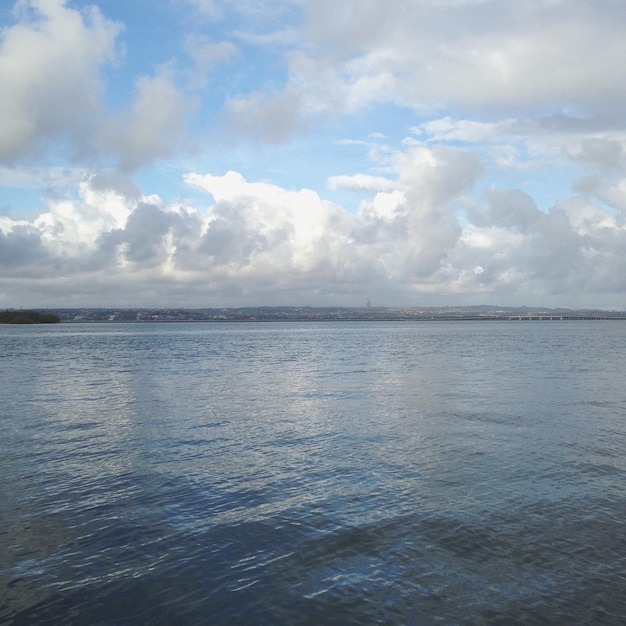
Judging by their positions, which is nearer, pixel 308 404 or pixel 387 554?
pixel 387 554

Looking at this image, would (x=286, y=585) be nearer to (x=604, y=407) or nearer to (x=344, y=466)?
(x=344, y=466)

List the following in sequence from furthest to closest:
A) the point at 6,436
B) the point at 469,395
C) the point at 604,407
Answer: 1. the point at 469,395
2. the point at 604,407
3. the point at 6,436

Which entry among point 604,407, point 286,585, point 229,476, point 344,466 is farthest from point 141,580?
point 604,407

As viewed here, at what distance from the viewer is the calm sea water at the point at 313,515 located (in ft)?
30.1

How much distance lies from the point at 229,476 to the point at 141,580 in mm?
6119

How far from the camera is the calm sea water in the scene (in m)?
9.18

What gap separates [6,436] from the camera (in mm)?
21344

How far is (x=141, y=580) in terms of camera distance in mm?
9844

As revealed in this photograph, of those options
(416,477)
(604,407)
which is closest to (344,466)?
(416,477)

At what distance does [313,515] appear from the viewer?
1280 cm

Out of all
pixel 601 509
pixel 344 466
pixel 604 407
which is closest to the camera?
pixel 601 509

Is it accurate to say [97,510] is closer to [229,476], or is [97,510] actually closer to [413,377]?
[229,476]

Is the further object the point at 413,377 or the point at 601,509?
the point at 413,377

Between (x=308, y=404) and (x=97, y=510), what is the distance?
16.6 m
